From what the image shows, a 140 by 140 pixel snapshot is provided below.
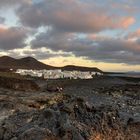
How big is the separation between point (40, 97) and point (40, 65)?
139m

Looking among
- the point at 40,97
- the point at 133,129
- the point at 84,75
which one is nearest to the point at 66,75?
the point at 84,75

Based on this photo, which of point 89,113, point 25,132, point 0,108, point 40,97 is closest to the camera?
point 25,132

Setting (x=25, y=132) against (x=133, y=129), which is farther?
(x=133, y=129)

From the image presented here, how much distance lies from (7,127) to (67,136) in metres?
2.71

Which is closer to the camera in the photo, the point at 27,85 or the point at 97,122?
the point at 97,122

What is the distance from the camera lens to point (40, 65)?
535 ft

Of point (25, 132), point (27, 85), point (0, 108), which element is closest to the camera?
point (25, 132)

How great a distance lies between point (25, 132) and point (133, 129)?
437 cm

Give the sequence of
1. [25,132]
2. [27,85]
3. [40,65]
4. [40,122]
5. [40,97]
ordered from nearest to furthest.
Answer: [25,132] < [40,122] < [40,97] < [27,85] < [40,65]

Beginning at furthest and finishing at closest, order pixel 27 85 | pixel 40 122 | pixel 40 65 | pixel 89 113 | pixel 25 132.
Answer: pixel 40 65 → pixel 27 85 → pixel 89 113 → pixel 40 122 → pixel 25 132

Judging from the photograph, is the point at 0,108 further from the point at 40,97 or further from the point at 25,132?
the point at 25,132

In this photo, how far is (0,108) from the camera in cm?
1886

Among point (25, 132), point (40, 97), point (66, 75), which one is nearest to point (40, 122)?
point (25, 132)

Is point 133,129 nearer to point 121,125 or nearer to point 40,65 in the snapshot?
point 121,125
